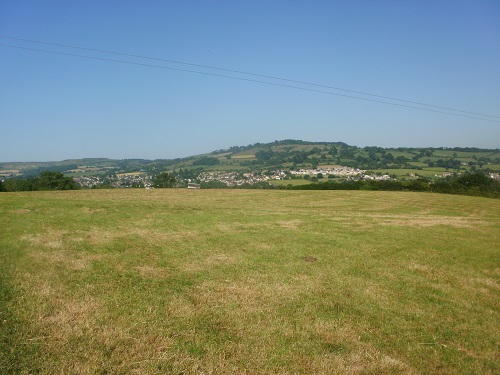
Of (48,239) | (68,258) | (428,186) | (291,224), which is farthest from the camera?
(428,186)

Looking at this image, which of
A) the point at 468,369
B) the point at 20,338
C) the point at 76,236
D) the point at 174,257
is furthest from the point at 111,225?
the point at 468,369

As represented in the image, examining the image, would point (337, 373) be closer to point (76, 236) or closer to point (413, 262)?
point (413, 262)

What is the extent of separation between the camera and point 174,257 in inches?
463

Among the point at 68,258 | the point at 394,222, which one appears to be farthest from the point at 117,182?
the point at 68,258

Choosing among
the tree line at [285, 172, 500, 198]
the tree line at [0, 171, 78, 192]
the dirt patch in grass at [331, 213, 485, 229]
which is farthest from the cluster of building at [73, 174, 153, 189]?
the dirt patch in grass at [331, 213, 485, 229]

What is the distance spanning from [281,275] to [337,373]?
4965mm

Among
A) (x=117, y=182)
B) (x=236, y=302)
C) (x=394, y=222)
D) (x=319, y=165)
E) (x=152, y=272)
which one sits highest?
(x=319, y=165)

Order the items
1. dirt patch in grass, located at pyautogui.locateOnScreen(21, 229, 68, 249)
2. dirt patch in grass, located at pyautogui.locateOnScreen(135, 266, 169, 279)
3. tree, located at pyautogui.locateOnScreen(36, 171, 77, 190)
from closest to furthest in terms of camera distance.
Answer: dirt patch in grass, located at pyautogui.locateOnScreen(135, 266, 169, 279) < dirt patch in grass, located at pyautogui.locateOnScreen(21, 229, 68, 249) < tree, located at pyautogui.locateOnScreen(36, 171, 77, 190)

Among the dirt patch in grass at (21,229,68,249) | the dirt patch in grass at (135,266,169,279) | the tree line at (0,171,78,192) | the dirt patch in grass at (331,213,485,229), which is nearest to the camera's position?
the dirt patch in grass at (135,266,169,279)

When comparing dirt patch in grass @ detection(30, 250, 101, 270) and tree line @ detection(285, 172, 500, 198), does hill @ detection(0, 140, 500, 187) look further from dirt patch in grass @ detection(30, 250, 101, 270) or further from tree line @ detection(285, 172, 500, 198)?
dirt patch in grass @ detection(30, 250, 101, 270)

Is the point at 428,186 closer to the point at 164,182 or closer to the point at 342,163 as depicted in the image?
the point at 164,182

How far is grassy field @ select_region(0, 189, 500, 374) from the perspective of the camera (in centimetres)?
559

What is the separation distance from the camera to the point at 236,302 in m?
8.00

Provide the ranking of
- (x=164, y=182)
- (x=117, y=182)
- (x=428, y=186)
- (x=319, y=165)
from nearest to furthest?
(x=164, y=182) → (x=428, y=186) → (x=117, y=182) → (x=319, y=165)
